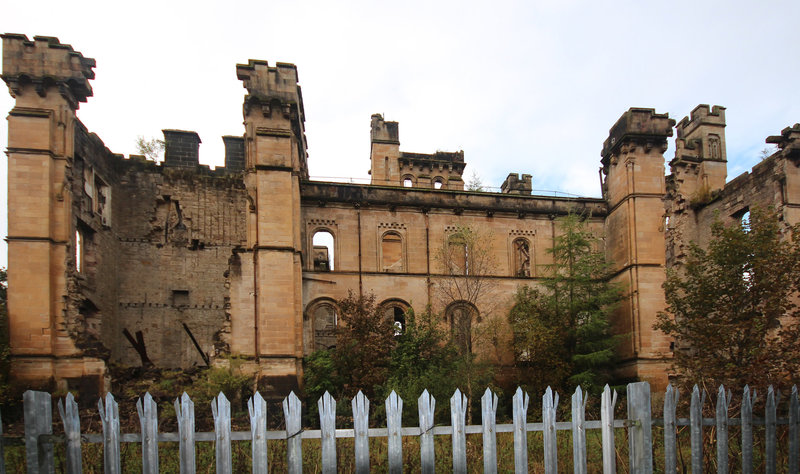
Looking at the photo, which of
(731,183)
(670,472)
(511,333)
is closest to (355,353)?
(511,333)

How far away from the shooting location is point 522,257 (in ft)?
84.4

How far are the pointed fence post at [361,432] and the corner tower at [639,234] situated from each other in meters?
18.8

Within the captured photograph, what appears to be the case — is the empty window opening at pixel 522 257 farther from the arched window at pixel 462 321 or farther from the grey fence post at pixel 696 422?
the grey fence post at pixel 696 422

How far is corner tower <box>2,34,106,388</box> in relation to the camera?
16625 millimetres

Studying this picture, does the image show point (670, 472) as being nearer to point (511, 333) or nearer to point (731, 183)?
point (511, 333)

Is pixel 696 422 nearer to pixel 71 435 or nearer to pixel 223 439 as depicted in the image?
pixel 223 439

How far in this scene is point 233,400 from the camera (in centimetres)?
1828

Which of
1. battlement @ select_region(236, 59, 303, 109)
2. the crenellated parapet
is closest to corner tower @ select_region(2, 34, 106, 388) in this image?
battlement @ select_region(236, 59, 303, 109)

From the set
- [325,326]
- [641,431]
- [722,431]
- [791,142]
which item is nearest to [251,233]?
[325,326]

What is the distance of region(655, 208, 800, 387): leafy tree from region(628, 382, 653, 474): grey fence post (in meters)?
4.39

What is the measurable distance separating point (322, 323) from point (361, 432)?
2676 centimetres

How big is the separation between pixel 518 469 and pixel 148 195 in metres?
21.9

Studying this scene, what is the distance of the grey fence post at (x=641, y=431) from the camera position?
5.80 metres

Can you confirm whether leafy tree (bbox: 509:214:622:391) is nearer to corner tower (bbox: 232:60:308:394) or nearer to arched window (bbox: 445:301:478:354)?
arched window (bbox: 445:301:478:354)
